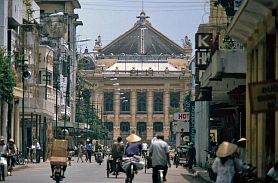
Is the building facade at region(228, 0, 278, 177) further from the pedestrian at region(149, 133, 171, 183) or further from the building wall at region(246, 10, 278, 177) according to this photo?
the pedestrian at region(149, 133, 171, 183)

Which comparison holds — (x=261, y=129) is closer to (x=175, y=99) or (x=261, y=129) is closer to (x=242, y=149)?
(x=242, y=149)

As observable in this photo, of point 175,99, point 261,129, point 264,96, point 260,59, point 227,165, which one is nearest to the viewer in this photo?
point 264,96

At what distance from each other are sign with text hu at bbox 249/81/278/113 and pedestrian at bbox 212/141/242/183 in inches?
134

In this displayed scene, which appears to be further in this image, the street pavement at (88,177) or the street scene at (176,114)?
the street pavement at (88,177)

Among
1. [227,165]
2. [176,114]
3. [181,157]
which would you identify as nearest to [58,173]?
[227,165]

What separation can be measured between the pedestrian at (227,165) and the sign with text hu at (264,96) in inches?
134

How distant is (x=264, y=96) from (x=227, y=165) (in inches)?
151

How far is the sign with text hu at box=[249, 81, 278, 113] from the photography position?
15492mm

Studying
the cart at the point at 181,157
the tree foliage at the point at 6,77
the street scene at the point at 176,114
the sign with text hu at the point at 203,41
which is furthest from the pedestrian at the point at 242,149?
the cart at the point at 181,157

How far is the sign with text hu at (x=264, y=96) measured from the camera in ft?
50.8

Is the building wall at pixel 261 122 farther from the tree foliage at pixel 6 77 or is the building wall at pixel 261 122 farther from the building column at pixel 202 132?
the tree foliage at pixel 6 77

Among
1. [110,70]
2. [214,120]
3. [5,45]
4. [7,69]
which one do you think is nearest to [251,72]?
[7,69]

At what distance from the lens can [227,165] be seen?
19.3 metres

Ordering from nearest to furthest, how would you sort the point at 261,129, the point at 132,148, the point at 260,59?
the point at 261,129
the point at 260,59
the point at 132,148
